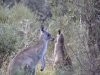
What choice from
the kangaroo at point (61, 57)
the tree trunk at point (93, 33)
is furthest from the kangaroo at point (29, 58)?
the tree trunk at point (93, 33)

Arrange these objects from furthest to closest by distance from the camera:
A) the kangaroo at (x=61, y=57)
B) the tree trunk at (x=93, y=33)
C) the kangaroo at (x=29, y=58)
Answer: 1. the kangaroo at (x=61, y=57)
2. the kangaroo at (x=29, y=58)
3. the tree trunk at (x=93, y=33)

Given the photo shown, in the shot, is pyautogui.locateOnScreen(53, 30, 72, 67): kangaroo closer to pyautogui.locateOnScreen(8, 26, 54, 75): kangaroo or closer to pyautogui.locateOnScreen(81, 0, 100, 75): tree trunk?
pyautogui.locateOnScreen(8, 26, 54, 75): kangaroo

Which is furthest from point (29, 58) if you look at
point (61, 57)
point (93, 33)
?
point (93, 33)

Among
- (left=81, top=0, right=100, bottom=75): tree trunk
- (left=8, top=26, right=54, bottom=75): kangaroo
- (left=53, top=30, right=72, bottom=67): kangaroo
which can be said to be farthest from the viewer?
(left=53, top=30, right=72, bottom=67): kangaroo

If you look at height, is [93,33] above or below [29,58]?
above

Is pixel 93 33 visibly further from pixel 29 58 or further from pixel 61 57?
pixel 29 58

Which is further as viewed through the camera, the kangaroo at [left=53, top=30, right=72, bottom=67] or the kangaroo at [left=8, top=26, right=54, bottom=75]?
the kangaroo at [left=53, top=30, right=72, bottom=67]

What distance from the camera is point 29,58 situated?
899 centimetres

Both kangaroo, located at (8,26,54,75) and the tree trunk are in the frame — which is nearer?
the tree trunk

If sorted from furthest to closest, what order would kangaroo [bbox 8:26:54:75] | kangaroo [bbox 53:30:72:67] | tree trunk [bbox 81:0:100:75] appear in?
kangaroo [bbox 53:30:72:67] < kangaroo [bbox 8:26:54:75] < tree trunk [bbox 81:0:100:75]

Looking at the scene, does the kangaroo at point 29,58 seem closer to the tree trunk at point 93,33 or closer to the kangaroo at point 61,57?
the kangaroo at point 61,57

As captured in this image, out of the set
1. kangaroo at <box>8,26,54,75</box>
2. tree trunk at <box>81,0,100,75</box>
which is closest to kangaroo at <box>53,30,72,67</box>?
kangaroo at <box>8,26,54,75</box>

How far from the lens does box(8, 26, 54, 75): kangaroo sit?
26.9 feet

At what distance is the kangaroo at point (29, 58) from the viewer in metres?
8.20
